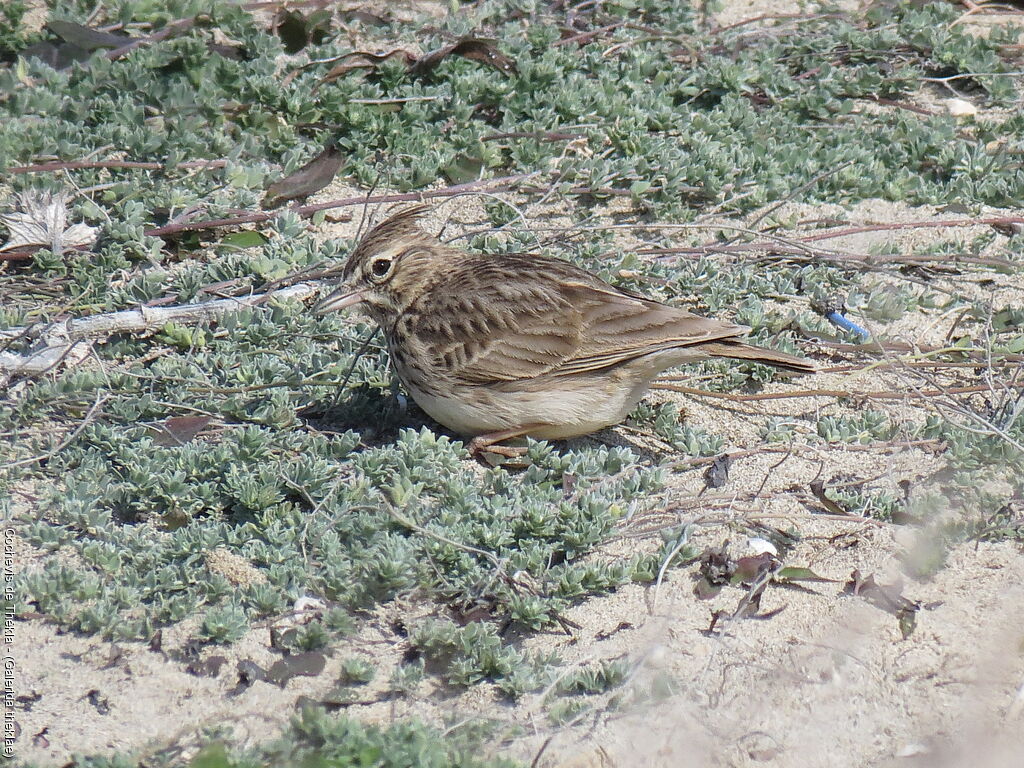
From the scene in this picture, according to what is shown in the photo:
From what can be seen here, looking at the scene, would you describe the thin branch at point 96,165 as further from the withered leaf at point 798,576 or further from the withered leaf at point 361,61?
the withered leaf at point 798,576

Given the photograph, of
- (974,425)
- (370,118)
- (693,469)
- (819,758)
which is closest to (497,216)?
(370,118)

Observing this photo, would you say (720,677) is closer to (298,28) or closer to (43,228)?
(43,228)

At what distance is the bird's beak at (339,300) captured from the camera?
6230mm

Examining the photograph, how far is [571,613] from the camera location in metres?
4.75

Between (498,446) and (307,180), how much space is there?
99.7 inches

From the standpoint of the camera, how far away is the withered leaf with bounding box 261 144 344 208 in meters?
7.55

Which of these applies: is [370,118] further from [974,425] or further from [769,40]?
[974,425]

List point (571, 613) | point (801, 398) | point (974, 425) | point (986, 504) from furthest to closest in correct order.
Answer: point (801, 398)
point (974, 425)
point (986, 504)
point (571, 613)

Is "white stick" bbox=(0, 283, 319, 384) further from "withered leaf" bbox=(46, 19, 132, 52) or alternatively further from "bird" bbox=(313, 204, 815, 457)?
"withered leaf" bbox=(46, 19, 132, 52)

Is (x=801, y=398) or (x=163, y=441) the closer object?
(x=163, y=441)

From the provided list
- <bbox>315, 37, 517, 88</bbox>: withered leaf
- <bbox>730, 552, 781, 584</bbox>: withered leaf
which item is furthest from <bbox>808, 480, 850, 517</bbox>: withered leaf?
<bbox>315, 37, 517, 88</bbox>: withered leaf

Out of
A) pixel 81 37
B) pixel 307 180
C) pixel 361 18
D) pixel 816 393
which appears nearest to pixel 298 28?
pixel 361 18

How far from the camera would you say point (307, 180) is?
25.0 feet

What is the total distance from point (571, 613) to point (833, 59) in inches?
222
